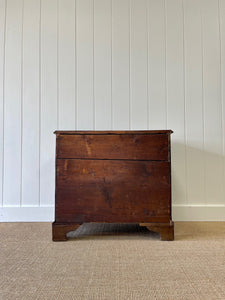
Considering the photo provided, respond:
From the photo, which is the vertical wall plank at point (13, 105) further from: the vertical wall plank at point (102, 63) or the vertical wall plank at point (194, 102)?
the vertical wall plank at point (194, 102)

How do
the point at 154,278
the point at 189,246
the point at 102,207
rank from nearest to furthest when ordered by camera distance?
the point at 154,278 → the point at 189,246 → the point at 102,207

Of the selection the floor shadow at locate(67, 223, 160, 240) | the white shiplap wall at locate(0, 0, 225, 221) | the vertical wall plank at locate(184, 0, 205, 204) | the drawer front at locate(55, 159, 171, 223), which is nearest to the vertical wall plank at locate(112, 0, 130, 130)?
the white shiplap wall at locate(0, 0, 225, 221)

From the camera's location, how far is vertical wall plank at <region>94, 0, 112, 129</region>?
1.88m

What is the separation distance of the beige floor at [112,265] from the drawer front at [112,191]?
143 mm

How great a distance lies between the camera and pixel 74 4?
6.31 ft

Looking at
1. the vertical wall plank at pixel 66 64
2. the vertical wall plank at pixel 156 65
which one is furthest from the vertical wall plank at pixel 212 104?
the vertical wall plank at pixel 66 64

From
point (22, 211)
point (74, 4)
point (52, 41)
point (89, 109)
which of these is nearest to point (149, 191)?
point (89, 109)

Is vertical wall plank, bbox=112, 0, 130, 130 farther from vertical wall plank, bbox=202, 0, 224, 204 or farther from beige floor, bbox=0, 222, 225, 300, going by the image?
beige floor, bbox=0, 222, 225, 300

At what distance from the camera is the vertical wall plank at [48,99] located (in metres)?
1.86

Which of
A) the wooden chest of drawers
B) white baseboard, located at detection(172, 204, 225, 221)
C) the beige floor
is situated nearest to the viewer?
the beige floor

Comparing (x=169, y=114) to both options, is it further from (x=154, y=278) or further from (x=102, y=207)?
(x=154, y=278)

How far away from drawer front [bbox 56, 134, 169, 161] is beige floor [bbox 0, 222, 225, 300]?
47 cm

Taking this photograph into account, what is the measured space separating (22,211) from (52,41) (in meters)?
1.32

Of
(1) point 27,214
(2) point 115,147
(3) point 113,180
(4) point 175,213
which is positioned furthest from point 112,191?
(1) point 27,214
